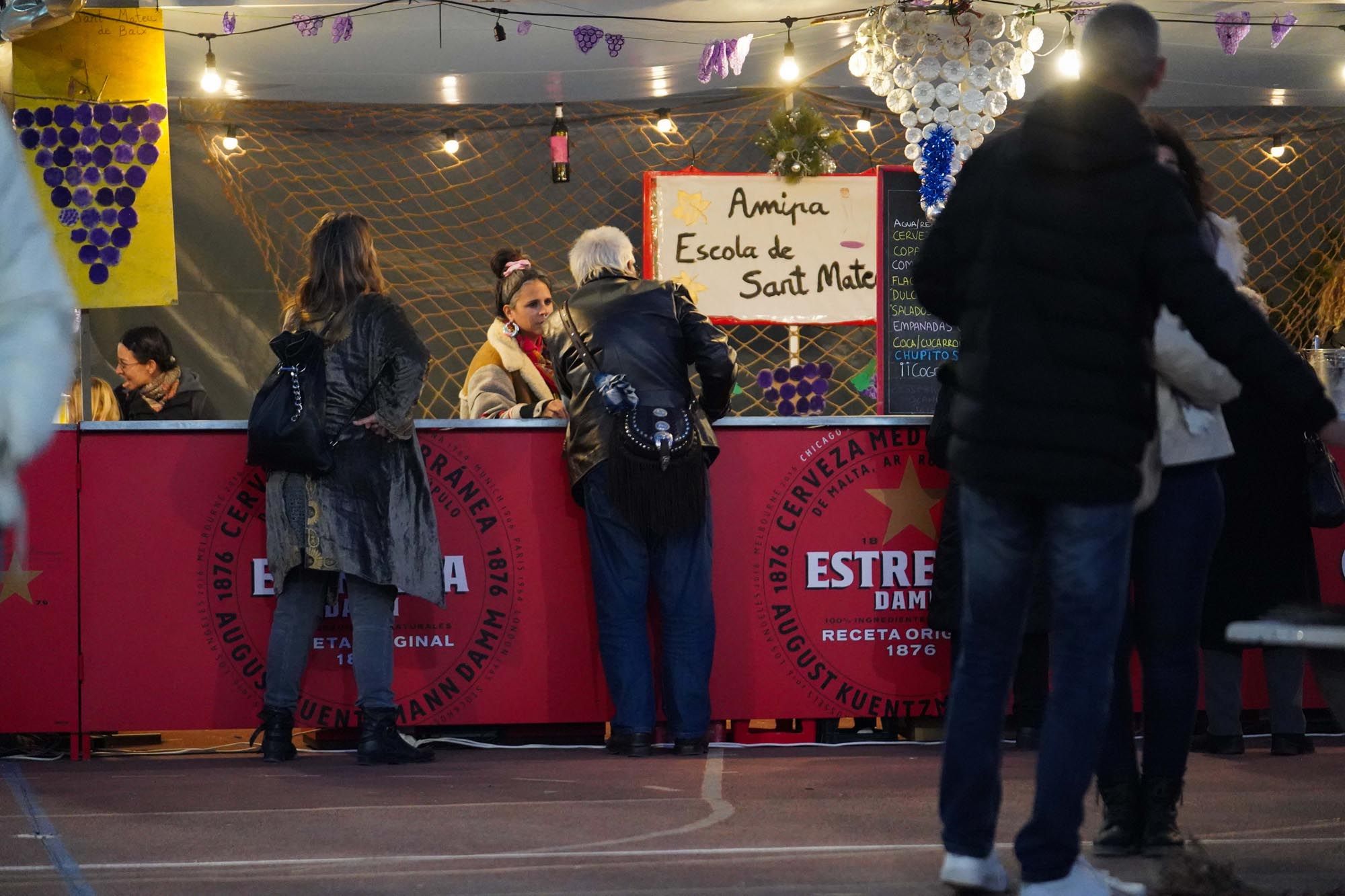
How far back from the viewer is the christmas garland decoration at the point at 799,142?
801cm

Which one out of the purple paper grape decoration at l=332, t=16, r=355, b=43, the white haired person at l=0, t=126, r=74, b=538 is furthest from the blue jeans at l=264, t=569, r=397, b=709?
the white haired person at l=0, t=126, r=74, b=538

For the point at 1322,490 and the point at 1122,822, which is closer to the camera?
the point at 1122,822

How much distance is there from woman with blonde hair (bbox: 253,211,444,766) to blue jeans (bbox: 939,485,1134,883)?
2403mm

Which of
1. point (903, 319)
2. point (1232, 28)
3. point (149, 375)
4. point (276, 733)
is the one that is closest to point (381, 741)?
point (276, 733)

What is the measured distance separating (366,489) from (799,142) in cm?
386

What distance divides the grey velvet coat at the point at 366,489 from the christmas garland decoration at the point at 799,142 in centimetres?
349

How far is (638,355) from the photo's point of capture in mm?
5094

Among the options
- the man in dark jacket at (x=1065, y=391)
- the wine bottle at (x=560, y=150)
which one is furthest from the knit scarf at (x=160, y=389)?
the man in dark jacket at (x=1065, y=391)

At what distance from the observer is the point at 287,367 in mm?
4914

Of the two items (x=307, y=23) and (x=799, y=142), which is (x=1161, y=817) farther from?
(x=799, y=142)

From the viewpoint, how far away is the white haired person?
1768 mm

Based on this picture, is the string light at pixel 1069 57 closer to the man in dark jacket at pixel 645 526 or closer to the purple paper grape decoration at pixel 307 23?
the man in dark jacket at pixel 645 526

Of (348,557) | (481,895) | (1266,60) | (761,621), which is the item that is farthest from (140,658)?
(1266,60)

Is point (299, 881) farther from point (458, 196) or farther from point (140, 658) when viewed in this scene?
point (458, 196)
